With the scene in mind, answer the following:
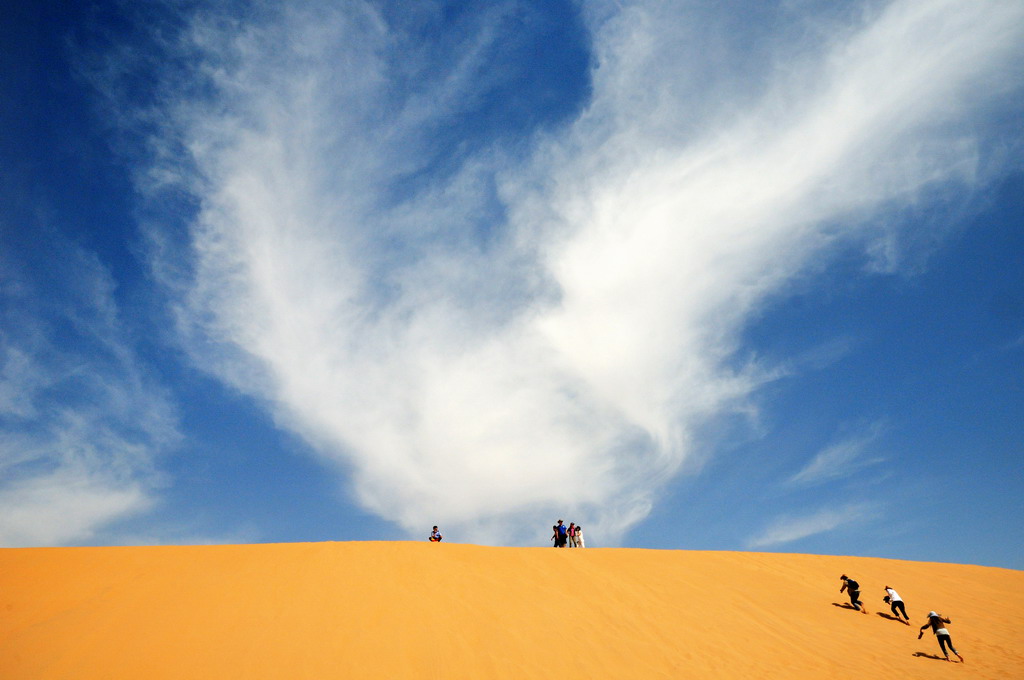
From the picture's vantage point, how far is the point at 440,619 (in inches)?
442

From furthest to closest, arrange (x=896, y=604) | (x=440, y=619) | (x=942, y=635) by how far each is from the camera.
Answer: (x=896, y=604) < (x=942, y=635) < (x=440, y=619)

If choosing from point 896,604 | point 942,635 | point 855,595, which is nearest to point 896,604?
point 896,604

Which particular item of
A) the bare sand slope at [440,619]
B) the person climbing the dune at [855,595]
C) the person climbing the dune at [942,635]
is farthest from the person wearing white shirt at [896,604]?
the person climbing the dune at [942,635]

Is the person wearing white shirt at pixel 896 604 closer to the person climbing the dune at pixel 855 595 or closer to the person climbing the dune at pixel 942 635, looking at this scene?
the person climbing the dune at pixel 855 595

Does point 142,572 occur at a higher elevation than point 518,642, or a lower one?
higher

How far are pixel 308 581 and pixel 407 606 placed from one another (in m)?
2.59

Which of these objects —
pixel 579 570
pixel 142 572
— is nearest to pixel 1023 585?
pixel 579 570

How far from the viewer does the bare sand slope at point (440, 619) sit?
9.55 m

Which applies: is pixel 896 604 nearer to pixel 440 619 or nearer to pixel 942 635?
pixel 942 635

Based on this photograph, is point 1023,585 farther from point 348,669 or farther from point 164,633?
point 164,633

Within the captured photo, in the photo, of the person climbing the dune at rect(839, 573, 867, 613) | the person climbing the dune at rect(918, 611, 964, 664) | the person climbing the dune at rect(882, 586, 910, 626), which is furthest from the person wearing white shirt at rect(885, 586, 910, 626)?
the person climbing the dune at rect(918, 611, 964, 664)

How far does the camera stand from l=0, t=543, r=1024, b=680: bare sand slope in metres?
9.55

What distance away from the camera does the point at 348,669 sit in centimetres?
927

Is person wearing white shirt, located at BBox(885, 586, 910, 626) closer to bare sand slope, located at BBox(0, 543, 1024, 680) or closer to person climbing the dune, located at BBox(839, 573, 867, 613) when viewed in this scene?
bare sand slope, located at BBox(0, 543, 1024, 680)
